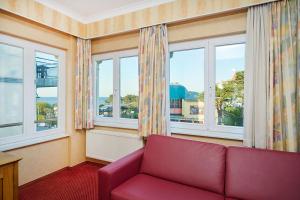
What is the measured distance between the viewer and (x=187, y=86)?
272 cm

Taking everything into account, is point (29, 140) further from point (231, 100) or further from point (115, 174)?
point (231, 100)

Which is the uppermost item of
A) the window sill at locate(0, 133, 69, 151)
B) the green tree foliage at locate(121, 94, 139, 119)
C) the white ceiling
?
the white ceiling

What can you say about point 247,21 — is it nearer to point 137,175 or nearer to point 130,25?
point 130,25

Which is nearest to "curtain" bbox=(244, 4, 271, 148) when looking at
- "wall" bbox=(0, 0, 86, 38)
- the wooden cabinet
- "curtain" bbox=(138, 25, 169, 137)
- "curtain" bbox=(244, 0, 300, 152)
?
"curtain" bbox=(244, 0, 300, 152)

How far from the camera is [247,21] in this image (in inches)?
83.7

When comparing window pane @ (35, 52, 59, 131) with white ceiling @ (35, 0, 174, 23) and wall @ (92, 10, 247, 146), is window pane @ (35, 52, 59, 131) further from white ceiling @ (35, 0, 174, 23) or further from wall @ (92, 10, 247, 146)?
wall @ (92, 10, 247, 146)

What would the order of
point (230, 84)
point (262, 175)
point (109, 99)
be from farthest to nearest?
point (109, 99)
point (230, 84)
point (262, 175)

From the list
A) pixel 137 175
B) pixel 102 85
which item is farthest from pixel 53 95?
pixel 137 175

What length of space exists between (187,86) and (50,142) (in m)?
2.33

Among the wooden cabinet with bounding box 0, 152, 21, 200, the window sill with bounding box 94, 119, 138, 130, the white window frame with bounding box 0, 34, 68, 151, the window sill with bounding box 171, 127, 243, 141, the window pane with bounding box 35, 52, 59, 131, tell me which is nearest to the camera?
the wooden cabinet with bounding box 0, 152, 21, 200

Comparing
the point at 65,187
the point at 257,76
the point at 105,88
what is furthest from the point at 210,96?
the point at 65,187

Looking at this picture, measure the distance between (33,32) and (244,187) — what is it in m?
3.24

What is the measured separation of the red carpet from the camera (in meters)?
2.32

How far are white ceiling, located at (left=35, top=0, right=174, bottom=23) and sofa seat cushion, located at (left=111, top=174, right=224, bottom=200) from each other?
238cm
